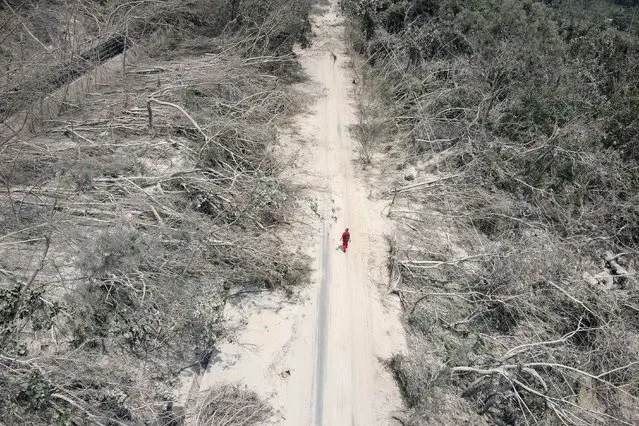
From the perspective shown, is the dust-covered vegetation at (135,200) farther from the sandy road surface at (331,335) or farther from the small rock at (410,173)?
the small rock at (410,173)

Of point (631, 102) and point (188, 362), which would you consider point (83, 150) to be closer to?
point (188, 362)

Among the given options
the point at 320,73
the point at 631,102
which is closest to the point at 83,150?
the point at 320,73

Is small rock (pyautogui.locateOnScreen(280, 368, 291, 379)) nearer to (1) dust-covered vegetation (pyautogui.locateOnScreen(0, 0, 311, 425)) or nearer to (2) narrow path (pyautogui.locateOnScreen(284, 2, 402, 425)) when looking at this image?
(2) narrow path (pyautogui.locateOnScreen(284, 2, 402, 425))

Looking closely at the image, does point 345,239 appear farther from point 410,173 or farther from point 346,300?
point 410,173

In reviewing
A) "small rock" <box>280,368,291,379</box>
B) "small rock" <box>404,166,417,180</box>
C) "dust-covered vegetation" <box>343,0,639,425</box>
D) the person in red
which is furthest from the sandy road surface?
"small rock" <box>404,166,417,180</box>

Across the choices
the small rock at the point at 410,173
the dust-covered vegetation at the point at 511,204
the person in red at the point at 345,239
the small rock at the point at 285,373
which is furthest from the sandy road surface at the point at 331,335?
the small rock at the point at 410,173
